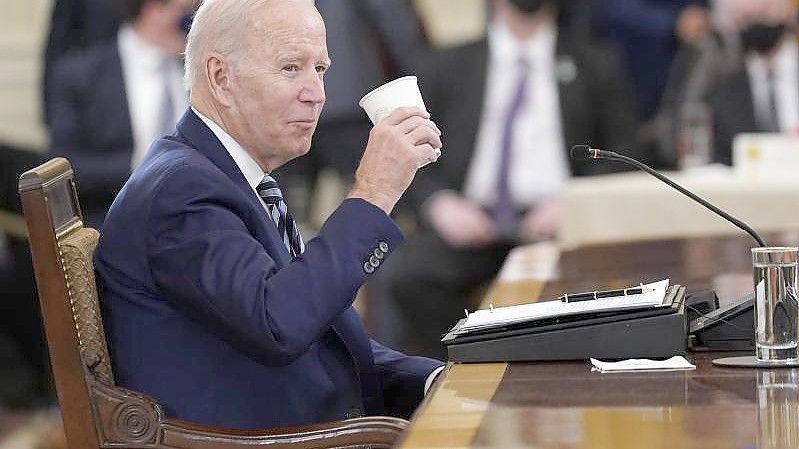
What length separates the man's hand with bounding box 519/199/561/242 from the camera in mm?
5473

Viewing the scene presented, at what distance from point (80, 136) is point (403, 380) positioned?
317 centimetres

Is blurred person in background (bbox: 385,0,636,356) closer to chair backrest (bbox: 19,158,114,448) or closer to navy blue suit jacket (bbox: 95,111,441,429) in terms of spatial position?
navy blue suit jacket (bbox: 95,111,441,429)

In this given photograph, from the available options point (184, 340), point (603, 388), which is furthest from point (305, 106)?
point (603, 388)

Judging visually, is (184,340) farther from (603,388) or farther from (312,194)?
(312,194)

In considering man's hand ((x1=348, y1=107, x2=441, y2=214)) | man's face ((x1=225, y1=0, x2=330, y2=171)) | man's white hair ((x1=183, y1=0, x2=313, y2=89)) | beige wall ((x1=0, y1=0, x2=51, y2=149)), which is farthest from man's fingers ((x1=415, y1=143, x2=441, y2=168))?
beige wall ((x1=0, y1=0, x2=51, y2=149))

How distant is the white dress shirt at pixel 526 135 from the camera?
5688mm

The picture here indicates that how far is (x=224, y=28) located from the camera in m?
2.21

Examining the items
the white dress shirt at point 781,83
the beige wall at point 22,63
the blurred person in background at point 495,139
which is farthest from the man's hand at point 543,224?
the beige wall at point 22,63

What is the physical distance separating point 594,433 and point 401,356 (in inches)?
34.1

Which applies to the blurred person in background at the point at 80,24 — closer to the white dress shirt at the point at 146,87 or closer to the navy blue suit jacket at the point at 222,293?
the white dress shirt at the point at 146,87

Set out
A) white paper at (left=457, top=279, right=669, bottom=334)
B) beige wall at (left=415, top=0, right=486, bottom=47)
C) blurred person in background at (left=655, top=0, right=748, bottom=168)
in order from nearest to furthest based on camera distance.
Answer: white paper at (left=457, top=279, right=669, bottom=334), blurred person in background at (left=655, top=0, right=748, bottom=168), beige wall at (left=415, top=0, right=486, bottom=47)

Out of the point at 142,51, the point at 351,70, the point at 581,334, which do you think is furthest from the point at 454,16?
the point at 581,334

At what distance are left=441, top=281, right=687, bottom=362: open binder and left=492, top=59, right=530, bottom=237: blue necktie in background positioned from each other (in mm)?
3487

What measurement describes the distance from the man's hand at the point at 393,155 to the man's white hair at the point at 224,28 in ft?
0.82
